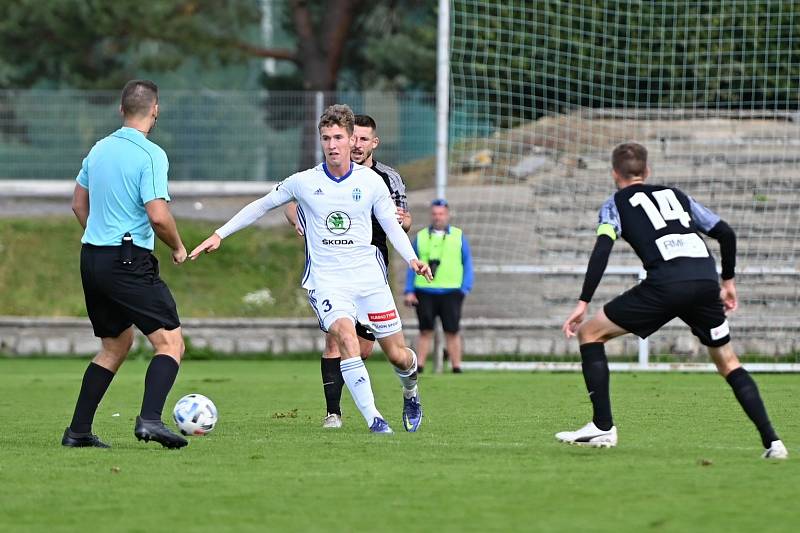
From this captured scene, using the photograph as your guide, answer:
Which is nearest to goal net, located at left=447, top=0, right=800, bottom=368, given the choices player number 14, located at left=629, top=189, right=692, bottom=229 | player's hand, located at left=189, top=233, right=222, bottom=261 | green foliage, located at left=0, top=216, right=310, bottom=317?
green foliage, located at left=0, top=216, right=310, bottom=317

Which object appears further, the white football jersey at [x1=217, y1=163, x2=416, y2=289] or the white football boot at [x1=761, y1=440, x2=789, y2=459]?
the white football jersey at [x1=217, y1=163, x2=416, y2=289]

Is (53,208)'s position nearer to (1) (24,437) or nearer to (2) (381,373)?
(2) (381,373)

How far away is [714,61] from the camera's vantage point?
19.2m

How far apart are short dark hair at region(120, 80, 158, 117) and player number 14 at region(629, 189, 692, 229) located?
9.05 feet

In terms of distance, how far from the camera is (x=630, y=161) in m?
7.69

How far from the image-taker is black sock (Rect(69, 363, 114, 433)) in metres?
8.11

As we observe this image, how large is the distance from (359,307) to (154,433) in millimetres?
1787

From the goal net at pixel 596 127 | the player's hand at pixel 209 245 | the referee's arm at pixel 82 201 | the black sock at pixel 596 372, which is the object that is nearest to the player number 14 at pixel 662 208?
the black sock at pixel 596 372

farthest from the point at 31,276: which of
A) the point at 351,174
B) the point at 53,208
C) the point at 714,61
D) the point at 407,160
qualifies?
the point at 351,174

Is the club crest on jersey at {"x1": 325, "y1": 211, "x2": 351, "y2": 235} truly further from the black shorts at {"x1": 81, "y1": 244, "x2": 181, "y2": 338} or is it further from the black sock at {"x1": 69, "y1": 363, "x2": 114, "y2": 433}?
the black sock at {"x1": 69, "y1": 363, "x2": 114, "y2": 433}

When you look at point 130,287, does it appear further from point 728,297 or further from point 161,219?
point 728,297

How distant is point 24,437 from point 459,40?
11473mm

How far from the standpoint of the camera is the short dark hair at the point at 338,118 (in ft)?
28.4

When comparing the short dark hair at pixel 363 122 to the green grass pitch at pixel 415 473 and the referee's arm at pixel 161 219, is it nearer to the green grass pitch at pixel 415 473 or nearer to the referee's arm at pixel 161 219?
the green grass pitch at pixel 415 473
